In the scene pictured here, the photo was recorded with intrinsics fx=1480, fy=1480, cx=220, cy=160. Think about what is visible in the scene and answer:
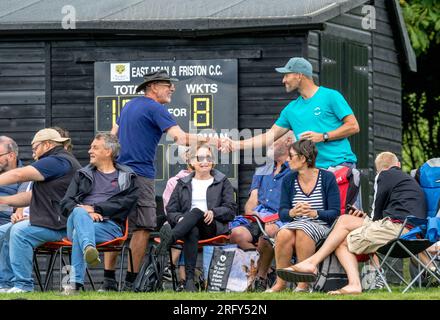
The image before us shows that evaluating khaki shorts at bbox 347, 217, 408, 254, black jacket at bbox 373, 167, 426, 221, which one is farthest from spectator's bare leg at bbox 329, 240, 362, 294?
black jacket at bbox 373, 167, 426, 221

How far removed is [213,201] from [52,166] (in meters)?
1.60

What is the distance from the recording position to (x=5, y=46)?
59.6 ft

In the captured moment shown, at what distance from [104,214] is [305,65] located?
7.62ft

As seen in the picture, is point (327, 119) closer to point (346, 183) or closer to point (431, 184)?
point (346, 183)

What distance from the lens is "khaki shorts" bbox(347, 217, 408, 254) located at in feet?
42.5

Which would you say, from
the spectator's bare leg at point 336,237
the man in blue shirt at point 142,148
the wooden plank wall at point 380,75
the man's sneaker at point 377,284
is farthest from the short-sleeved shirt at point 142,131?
the wooden plank wall at point 380,75

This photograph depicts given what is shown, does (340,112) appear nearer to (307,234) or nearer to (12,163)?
(307,234)

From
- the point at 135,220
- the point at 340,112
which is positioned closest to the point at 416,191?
the point at 340,112

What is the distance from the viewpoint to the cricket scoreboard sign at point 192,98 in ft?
56.9

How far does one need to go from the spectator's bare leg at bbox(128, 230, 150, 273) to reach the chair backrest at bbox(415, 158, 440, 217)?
106 inches

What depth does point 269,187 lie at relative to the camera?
14641 mm

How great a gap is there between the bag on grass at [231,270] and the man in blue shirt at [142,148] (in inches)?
29.0

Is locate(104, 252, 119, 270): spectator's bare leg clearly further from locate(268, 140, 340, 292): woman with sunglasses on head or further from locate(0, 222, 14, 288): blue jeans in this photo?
locate(268, 140, 340, 292): woman with sunglasses on head

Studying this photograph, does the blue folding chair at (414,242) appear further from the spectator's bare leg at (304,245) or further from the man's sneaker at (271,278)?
the man's sneaker at (271,278)
